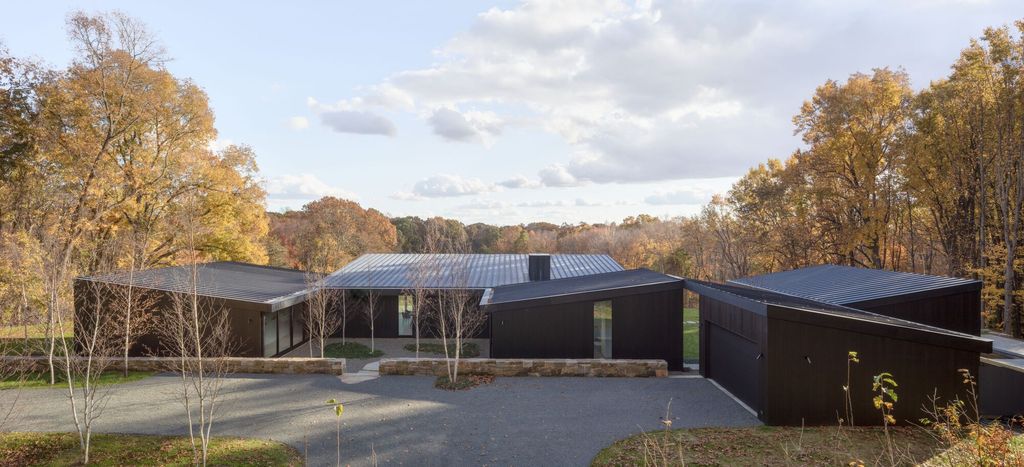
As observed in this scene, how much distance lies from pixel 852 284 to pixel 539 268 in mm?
10743

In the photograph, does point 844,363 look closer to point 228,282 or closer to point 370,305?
point 370,305

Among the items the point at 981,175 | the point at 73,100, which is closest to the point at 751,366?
the point at 981,175

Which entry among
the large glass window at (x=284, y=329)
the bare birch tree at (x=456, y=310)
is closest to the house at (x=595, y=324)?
the bare birch tree at (x=456, y=310)

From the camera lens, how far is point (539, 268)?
2144 centimetres

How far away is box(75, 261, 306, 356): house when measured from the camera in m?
15.1

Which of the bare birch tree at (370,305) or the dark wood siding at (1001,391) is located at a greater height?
the bare birch tree at (370,305)

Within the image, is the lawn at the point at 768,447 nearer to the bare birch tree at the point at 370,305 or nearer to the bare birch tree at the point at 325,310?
the bare birch tree at the point at 325,310

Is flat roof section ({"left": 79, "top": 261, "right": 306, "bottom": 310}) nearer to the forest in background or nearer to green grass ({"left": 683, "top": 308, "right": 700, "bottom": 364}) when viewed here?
the forest in background

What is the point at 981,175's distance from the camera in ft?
64.8

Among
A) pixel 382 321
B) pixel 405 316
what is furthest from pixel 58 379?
pixel 405 316

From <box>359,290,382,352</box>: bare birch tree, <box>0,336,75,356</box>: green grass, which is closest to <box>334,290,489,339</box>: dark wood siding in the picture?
<box>359,290,382,352</box>: bare birch tree

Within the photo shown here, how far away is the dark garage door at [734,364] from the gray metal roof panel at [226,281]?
1254 cm

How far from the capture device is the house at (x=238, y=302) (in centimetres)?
1507

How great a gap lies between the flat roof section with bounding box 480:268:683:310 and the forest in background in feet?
9.93
